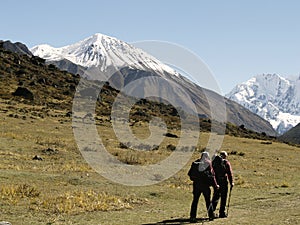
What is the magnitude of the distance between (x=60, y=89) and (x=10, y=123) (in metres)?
52.5

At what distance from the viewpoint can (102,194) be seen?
22781 millimetres

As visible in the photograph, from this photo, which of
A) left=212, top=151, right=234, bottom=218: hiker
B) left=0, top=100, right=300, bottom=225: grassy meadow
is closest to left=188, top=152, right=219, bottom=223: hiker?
left=212, top=151, right=234, bottom=218: hiker

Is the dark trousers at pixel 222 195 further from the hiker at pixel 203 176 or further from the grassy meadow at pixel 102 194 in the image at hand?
the hiker at pixel 203 176

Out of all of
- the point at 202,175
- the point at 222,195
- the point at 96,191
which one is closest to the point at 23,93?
the point at 96,191

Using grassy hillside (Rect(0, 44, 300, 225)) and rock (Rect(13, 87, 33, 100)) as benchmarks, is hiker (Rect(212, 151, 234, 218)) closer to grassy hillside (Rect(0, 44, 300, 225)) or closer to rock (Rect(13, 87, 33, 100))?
grassy hillside (Rect(0, 44, 300, 225))

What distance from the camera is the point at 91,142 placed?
49.0m

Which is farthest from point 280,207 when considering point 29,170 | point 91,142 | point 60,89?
point 60,89

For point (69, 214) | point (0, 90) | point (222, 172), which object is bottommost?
point (69, 214)

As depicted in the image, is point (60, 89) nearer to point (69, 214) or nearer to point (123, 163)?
point (123, 163)

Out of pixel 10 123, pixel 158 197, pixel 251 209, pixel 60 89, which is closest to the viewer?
pixel 251 209

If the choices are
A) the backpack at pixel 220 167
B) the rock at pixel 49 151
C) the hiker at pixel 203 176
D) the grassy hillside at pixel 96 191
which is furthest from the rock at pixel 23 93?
the hiker at pixel 203 176

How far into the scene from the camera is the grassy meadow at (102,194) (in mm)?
17719

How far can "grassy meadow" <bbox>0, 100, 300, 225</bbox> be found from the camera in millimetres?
17719

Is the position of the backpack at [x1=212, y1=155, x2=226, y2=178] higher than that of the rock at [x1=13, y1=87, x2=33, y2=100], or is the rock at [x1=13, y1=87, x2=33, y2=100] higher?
the rock at [x1=13, y1=87, x2=33, y2=100]
